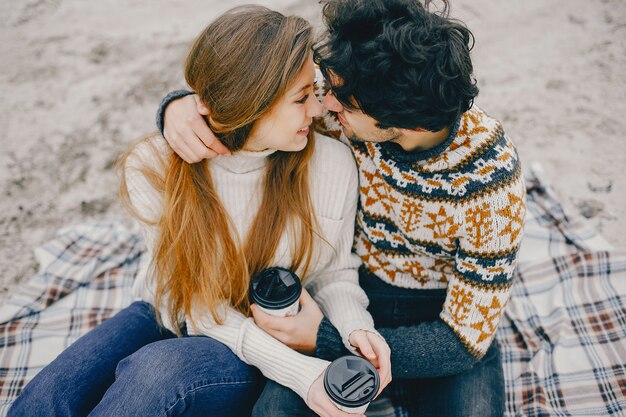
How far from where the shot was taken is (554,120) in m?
2.76

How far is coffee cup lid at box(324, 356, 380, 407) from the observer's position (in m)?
1.17

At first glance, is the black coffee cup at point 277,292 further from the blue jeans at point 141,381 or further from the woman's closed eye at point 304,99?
the woman's closed eye at point 304,99

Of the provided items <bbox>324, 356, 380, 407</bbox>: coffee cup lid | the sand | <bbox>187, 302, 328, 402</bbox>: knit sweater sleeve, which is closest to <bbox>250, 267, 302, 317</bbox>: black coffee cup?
<bbox>187, 302, 328, 402</bbox>: knit sweater sleeve

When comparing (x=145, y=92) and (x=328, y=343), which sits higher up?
(x=145, y=92)

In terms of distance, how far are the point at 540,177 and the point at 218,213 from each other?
168cm

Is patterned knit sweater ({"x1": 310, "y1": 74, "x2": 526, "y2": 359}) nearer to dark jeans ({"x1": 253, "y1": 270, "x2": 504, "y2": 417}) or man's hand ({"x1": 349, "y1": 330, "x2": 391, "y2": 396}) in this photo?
dark jeans ({"x1": 253, "y1": 270, "x2": 504, "y2": 417})

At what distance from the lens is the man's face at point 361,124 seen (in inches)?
51.8

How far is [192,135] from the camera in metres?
1.35

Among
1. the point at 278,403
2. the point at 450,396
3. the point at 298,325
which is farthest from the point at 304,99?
the point at 450,396

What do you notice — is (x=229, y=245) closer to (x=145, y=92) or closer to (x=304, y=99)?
(x=304, y=99)

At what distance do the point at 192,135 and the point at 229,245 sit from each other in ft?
1.22

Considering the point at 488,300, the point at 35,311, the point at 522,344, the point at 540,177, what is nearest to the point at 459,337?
the point at 488,300

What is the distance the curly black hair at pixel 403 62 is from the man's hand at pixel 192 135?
1.25 ft

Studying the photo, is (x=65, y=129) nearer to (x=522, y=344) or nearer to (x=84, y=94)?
(x=84, y=94)
